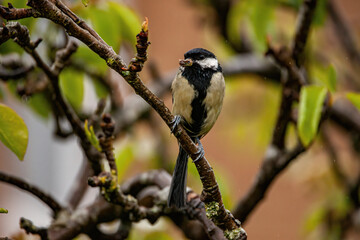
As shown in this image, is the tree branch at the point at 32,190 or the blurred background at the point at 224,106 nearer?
the tree branch at the point at 32,190

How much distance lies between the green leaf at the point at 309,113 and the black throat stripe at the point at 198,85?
22cm

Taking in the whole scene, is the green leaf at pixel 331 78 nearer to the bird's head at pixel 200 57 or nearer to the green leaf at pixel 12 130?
the bird's head at pixel 200 57

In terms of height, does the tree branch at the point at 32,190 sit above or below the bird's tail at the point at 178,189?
above

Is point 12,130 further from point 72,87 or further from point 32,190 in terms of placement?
Result: point 72,87

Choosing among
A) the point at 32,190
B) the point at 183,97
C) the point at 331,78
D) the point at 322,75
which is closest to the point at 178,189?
the point at 183,97

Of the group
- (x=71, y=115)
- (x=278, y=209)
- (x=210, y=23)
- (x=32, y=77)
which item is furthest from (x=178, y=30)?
(x=71, y=115)

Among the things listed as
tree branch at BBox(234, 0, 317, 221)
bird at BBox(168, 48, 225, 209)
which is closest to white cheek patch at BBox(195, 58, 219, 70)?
bird at BBox(168, 48, 225, 209)

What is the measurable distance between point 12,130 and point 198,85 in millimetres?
438

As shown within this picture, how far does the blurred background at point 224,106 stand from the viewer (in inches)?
55.3

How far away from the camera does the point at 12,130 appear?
2.68 ft

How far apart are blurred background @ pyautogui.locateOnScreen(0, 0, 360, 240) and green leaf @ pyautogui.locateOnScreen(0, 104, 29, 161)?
315mm

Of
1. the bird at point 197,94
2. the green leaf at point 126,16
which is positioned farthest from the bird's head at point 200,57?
the green leaf at point 126,16

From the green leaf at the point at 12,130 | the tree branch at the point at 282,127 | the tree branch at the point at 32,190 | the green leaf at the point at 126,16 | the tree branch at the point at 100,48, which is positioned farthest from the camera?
the green leaf at the point at 126,16

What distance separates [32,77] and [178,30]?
1.99 metres
